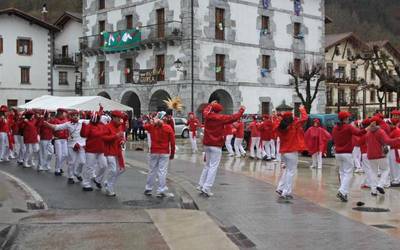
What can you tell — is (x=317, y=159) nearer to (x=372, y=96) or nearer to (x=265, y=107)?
(x=265, y=107)

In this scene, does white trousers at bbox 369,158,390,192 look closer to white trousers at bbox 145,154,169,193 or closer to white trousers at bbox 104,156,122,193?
white trousers at bbox 145,154,169,193

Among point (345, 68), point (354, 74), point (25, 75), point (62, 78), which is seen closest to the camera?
point (25, 75)

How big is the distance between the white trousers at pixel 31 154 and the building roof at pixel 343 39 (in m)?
47.2

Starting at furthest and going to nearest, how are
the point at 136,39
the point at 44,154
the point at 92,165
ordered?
1. the point at 136,39
2. the point at 44,154
3. the point at 92,165

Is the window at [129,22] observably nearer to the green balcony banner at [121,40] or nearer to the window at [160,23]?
the green balcony banner at [121,40]

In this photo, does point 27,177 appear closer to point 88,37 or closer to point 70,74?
point 88,37

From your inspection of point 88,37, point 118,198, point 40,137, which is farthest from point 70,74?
point 118,198

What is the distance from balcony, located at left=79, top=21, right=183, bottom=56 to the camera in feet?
133

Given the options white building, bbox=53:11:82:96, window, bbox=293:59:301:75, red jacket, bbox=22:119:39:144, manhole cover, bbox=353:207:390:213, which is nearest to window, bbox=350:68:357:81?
window, bbox=293:59:301:75

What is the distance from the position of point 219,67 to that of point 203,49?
1935mm

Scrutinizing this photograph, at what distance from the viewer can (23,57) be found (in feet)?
176

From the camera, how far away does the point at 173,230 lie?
9.12 m

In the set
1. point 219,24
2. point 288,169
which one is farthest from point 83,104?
point 288,169

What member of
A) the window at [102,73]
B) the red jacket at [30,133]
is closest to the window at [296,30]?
the window at [102,73]
